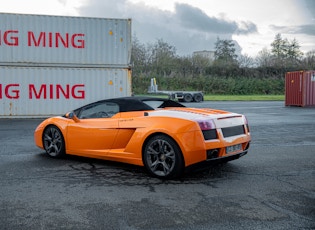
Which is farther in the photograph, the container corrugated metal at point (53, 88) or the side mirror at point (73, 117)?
the container corrugated metal at point (53, 88)

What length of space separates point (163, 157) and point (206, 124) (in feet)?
2.46

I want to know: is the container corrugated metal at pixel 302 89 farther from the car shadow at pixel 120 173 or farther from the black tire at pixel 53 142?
the black tire at pixel 53 142

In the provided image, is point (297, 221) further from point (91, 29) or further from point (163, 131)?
point (91, 29)

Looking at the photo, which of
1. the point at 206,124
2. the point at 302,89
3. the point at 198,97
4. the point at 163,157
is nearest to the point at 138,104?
the point at 163,157

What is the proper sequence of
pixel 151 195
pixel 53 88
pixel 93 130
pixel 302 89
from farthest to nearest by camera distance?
pixel 302 89 < pixel 53 88 < pixel 93 130 < pixel 151 195

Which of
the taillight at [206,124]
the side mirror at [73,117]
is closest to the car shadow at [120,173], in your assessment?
the taillight at [206,124]

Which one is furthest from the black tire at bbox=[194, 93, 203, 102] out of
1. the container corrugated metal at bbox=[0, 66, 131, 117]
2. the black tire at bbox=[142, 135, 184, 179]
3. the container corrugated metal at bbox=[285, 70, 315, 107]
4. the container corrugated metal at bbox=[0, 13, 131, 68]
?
the black tire at bbox=[142, 135, 184, 179]

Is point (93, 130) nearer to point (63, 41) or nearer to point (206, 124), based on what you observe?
point (206, 124)

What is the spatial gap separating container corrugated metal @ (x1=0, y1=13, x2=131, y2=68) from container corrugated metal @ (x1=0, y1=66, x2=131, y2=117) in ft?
1.08

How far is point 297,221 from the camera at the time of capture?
3580 millimetres

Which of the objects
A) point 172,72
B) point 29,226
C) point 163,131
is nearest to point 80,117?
point 163,131

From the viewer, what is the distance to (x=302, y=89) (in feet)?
84.1

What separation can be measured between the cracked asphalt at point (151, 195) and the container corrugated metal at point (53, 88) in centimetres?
888

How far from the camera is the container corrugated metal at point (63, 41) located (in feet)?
49.6
